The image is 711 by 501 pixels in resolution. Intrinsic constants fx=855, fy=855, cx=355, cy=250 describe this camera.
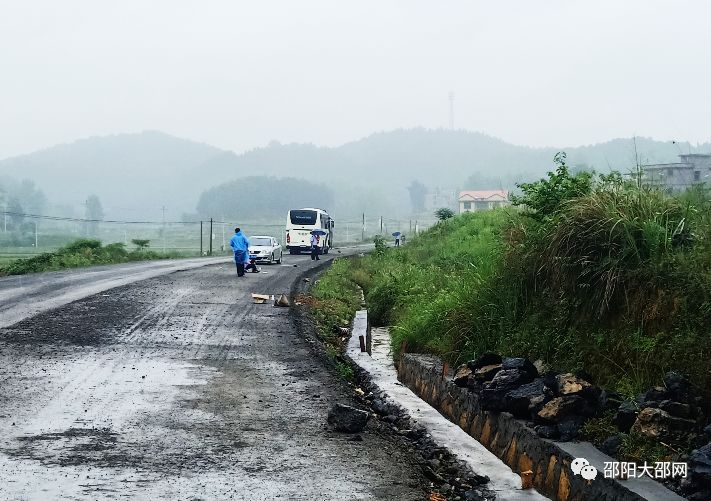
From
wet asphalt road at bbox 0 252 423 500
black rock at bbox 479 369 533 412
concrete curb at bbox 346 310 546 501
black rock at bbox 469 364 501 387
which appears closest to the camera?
wet asphalt road at bbox 0 252 423 500

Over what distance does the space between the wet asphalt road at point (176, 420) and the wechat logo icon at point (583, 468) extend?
3.70ft

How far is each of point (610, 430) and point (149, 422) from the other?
165 inches

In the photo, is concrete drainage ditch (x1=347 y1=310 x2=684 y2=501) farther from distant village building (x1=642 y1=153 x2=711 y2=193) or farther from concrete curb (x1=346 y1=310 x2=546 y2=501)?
distant village building (x1=642 y1=153 x2=711 y2=193)

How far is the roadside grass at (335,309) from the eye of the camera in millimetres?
13704

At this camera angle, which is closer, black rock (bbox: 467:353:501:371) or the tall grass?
the tall grass

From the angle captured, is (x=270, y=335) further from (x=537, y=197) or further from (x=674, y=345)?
(x=674, y=345)

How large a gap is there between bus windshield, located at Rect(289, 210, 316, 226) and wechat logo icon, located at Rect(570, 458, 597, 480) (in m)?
53.6

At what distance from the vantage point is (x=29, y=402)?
8.71m

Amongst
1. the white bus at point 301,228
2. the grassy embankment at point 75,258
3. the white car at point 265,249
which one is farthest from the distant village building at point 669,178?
the white bus at point 301,228

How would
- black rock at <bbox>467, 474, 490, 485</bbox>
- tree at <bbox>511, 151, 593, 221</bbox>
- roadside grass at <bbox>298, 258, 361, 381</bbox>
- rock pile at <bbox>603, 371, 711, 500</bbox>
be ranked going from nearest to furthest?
rock pile at <bbox>603, 371, 711, 500</bbox>
black rock at <bbox>467, 474, 490, 485</bbox>
tree at <bbox>511, 151, 593, 221</bbox>
roadside grass at <bbox>298, 258, 361, 381</bbox>

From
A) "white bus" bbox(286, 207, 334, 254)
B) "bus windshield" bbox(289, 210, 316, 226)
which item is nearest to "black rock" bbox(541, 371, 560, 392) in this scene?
"white bus" bbox(286, 207, 334, 254)

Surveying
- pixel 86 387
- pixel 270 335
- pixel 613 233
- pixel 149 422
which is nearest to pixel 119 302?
pixel 270 335

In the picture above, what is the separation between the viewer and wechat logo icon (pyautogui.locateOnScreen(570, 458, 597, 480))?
5523mm

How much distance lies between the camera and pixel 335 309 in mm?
20516
